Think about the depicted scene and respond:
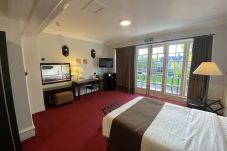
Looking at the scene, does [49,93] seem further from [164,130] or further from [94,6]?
[164,130]

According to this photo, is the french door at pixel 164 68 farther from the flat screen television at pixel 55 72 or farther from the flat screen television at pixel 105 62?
the flat screen television at pixel 55 72

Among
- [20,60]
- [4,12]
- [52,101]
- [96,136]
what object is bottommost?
[96,136]

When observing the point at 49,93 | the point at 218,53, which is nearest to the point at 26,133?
the point at 49,93

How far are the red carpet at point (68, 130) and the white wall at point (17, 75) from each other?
30 cm

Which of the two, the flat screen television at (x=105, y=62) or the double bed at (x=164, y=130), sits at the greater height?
the flat screen television at (x=105, y=62)

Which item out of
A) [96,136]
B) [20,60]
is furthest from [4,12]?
[96,136]

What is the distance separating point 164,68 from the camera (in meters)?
4.01

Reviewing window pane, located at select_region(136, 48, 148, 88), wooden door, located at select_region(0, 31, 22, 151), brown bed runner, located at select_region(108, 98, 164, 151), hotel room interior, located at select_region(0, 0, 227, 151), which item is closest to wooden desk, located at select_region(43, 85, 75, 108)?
hotel room interior, located at select_region(0, 0, 227, 151)

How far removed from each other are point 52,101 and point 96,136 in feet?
7.29

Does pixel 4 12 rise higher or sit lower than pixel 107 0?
lower

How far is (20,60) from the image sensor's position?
1816 millimetres

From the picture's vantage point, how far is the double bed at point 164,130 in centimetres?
108

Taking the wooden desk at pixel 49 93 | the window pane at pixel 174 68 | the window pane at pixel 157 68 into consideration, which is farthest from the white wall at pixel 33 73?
the window pane at pixel 174 68

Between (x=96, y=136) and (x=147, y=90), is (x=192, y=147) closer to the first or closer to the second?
(x=96, y=136)
